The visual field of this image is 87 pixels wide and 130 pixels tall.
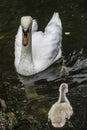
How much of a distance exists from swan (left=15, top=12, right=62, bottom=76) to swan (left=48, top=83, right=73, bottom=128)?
201 cm

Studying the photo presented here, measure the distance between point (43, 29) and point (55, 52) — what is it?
1585 millimetres

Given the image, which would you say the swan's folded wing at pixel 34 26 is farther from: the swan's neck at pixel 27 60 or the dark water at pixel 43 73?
the swan's neck at pixel 27 60

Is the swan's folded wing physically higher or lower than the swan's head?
lower

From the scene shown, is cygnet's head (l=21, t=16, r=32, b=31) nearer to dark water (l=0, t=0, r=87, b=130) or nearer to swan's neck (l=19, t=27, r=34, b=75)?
swan's neck (l=19, t=27, r=34, b=75)

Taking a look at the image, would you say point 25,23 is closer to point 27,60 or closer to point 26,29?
point 26,29

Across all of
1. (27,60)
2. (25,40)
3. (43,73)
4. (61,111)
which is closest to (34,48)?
(27,60)

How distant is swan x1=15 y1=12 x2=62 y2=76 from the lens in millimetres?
11578

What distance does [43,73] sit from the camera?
11758mm

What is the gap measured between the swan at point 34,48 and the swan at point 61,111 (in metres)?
2.01

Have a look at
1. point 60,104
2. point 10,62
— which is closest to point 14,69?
point 10,62

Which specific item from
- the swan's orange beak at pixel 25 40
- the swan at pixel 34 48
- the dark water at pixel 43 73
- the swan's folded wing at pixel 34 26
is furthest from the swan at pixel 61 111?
the swan's folded wing at pixel 34 26

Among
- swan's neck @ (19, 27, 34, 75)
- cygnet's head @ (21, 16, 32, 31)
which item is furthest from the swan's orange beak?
swan's neck @ (19, 27, 34, 75)

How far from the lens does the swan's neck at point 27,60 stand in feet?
38.6

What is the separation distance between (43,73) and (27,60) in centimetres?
45
